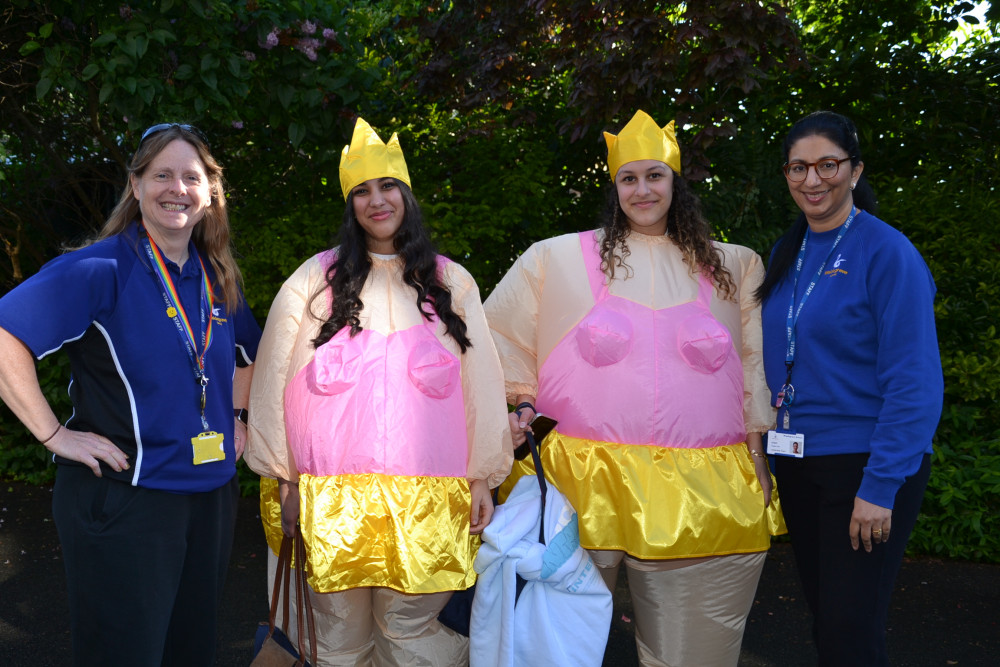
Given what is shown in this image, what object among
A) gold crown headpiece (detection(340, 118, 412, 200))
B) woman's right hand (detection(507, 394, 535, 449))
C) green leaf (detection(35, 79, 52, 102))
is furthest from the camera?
green leaf (detection(35, 79, 52, 102))

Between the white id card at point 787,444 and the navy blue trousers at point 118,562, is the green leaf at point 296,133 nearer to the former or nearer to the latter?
the navy blue trousers at point 118,562

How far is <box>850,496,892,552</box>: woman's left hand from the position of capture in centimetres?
228

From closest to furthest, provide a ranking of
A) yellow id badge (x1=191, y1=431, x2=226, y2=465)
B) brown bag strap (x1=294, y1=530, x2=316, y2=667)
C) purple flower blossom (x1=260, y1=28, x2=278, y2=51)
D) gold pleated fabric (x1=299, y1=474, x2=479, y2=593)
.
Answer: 1. yellow id badge (x1=191, y1=431, x2=226, y2=465)
2. gold pleated fabric (x1=299, y1=474, x2=479, y2=593)
3. brown bag strap (x1=294, y1=530, x2=316, y2=667)
4. purple flower blossom (x1=260, y1=28, x2=278, y2=51)

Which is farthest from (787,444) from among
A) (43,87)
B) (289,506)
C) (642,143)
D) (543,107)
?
(43,87)

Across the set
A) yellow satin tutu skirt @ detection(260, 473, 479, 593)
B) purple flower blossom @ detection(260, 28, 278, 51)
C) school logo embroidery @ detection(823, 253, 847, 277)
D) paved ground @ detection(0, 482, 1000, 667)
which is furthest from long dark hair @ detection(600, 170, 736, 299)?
purple flower blossom @ detection(260, 28, 278, 51)

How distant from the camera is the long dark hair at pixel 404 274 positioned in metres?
2.47

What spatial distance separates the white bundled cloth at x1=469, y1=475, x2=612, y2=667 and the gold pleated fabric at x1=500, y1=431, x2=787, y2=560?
101 millimetres

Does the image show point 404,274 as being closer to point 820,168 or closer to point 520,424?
point 520,424

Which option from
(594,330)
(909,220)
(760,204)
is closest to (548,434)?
(594,330)

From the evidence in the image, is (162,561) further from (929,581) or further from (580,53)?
(929,581)

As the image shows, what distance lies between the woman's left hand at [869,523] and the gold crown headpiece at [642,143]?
3.83ft

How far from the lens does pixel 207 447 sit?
223cm

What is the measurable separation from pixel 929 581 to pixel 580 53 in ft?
10.5

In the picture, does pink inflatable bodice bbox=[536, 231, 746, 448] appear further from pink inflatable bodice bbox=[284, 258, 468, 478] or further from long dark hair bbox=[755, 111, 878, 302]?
pink inflatable bodice bbox=[284, 258, 468, 478]
